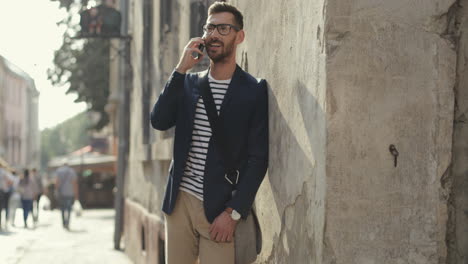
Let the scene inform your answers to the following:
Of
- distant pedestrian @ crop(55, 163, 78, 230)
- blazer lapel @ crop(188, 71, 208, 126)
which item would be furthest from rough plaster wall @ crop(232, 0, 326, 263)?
distant pedestrian @ crop(55, 163, 78, 230)

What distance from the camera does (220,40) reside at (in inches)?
153

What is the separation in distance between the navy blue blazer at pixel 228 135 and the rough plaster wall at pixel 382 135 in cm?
72

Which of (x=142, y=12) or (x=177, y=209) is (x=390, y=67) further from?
(x=142, y=12)

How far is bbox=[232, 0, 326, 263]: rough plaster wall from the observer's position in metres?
3.35

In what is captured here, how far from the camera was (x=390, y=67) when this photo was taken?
3.20m

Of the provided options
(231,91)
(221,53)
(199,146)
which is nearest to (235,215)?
(199,146)

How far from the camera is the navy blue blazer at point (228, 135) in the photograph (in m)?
3.81

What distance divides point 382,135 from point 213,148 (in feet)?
3.07

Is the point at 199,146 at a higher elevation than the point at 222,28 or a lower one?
lower

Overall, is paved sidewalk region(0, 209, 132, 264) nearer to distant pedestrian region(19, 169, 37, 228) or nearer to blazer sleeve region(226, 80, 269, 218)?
distant pedestrian region(19, 169, 37, 228)

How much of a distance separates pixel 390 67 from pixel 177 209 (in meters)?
1.25

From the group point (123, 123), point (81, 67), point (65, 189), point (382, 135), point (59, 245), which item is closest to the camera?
point (382, 135)

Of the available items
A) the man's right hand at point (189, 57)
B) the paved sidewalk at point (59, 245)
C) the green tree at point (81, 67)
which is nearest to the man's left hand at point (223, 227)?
the man's right hand at point (189, 57)

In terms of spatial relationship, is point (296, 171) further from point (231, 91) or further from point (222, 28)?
point (222, 28)
